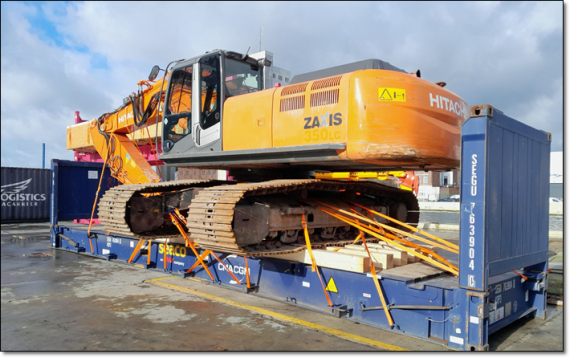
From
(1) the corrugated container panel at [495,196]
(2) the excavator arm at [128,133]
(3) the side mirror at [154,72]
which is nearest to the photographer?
(1) the corrugated container panel at [495,196]

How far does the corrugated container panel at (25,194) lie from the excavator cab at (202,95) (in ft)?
56.9

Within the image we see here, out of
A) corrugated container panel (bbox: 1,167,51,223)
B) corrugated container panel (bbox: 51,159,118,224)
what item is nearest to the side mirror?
corrugated container panel (bbox: 51,159,118,224)

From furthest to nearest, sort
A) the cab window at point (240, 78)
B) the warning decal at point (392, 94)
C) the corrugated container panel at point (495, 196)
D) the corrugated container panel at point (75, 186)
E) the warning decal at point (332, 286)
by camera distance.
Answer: the corrugated container panel at point (75, 186), the cab window at point (240, 78), the warning decal at point (332, 286), the warning decal at point (392, 94), the corrugated container panel at point (495, 196)

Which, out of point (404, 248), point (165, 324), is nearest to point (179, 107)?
point (165, 324)

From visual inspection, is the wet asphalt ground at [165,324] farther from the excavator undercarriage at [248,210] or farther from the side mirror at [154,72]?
the side mirror at [154,72]

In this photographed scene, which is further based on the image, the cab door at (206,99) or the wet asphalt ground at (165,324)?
the cab door at (206,99)

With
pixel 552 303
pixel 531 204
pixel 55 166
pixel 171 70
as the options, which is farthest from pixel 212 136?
pixel 55 166

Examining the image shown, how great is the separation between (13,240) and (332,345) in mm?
12906

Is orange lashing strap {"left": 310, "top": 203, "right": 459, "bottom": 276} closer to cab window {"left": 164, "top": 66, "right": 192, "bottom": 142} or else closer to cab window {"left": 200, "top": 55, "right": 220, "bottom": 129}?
cab window {"left": 200, "top": 55, "right": 220, "bottom": 129}

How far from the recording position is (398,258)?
242 inches

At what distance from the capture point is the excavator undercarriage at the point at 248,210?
5.65 m

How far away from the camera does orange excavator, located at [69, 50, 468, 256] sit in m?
5.36

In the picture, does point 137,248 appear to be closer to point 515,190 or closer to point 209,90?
point 209,90

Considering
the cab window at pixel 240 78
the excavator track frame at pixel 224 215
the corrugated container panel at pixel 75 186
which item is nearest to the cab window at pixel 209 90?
the cab window at pixel 240 78
